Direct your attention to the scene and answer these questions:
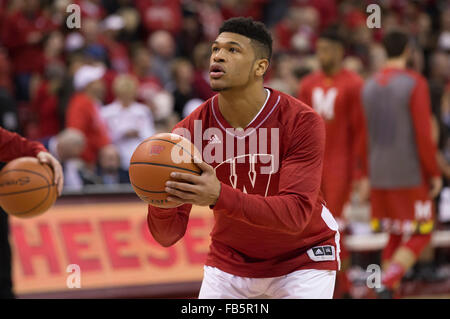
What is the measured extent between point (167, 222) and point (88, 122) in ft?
16.2

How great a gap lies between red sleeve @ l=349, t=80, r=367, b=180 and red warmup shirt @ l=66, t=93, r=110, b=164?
3.09 metres

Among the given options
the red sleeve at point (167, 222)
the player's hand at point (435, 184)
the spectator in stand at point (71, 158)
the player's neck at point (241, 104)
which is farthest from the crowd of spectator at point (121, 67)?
the player's neck at point (241, 104)

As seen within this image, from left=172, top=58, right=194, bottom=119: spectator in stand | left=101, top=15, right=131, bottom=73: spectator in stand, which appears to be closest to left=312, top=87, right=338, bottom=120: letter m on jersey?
left=172, top=58, right=194, bottom=119: spectator in stand

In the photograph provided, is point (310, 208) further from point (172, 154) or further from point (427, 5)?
point (427, 5)

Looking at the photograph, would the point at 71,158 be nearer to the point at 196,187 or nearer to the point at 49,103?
the point at 49,103

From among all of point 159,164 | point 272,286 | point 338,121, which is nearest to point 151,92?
point 338,121

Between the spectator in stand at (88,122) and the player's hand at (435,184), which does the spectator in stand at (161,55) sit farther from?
the player's hand at (435,184)

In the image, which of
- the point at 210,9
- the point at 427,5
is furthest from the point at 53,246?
the point at 427,5

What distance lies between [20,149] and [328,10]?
10.0 metres

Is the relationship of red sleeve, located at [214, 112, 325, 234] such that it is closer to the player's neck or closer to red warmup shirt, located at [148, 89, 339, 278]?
red warmup shirt, located at [148, 89, 339, 278]

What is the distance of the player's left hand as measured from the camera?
2975mm

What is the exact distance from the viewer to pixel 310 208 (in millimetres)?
3291

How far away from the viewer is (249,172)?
3.60 metres

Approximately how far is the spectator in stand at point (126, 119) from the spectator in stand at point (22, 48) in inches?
56.9
